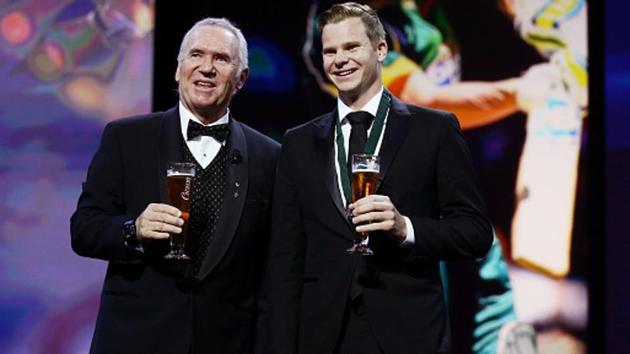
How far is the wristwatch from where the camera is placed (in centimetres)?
295

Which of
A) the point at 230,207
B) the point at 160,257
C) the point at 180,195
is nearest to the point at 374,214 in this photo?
the point at 180,195

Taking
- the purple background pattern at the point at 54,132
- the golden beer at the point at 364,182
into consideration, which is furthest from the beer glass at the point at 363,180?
the purple background pattern at the point at 54,132

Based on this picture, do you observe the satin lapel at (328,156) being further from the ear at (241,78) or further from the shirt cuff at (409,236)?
the ear at (241,78)

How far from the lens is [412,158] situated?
2850mm

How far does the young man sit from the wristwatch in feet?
1.45

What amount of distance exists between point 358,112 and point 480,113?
2.29 m

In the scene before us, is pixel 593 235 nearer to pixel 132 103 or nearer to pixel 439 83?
pixel 439 83

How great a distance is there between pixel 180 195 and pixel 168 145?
44cm

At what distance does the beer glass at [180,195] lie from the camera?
9.21 ft

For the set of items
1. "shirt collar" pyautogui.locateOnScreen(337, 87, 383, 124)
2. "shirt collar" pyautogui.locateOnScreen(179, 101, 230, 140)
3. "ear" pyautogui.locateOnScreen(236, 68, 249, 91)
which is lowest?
"shirt collar" pyautogui.locateOnScreen(179, 101, 230, 140)

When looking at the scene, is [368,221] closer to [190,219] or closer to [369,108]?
[369,108]

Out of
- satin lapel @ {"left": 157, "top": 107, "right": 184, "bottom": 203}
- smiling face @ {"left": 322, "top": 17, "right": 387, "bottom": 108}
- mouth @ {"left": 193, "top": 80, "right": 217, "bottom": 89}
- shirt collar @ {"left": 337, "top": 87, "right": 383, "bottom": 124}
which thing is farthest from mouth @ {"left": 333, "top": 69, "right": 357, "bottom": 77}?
satin lapel @ {"left": 157, "top": 107, "right": 184, "bottom": 203}

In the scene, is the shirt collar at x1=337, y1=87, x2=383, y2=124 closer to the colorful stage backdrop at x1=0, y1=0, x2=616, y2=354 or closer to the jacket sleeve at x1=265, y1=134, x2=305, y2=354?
the jacket sleeve at x1=265, y1=134, x2=305, y2=354

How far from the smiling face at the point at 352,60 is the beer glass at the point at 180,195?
562 millimetres
